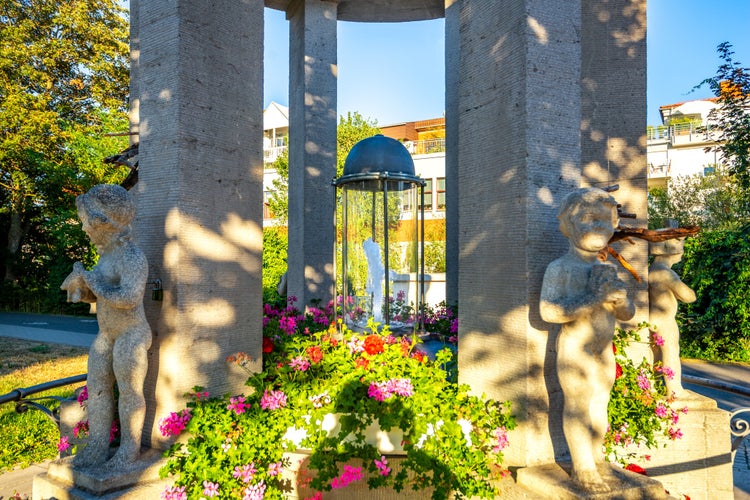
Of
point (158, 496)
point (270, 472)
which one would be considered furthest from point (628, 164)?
point (158, 496)

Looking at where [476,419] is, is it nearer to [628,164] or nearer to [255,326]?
[255,326]

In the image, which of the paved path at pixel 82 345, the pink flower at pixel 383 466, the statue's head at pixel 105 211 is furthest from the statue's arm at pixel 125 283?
the paved path at pixel 82 345

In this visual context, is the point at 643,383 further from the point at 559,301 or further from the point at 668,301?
the point at 559,301

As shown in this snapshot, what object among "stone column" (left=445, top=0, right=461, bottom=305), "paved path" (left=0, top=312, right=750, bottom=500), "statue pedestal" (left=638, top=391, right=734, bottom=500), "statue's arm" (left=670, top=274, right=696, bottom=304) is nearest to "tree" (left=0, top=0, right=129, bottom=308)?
"paved path" (left=0, top=312, right=750, bottom=500)

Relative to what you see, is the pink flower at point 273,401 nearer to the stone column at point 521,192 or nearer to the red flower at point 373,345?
the red flower at point 373,345

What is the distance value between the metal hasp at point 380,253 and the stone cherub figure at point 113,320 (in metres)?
3.61

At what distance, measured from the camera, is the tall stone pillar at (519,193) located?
296 cm

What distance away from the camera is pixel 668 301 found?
156 inches

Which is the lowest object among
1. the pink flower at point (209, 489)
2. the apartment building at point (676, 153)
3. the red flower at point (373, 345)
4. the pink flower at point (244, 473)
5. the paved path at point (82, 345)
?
the paved path at point (82, 345)

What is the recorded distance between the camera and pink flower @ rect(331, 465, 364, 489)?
2.85 m

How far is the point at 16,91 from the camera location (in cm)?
1891

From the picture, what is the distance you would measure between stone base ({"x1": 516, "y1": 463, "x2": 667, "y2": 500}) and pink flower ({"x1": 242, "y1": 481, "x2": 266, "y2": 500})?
1521 mm

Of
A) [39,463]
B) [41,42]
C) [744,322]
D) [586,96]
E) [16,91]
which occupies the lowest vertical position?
[39,463]

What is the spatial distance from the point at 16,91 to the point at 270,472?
2231 cm
